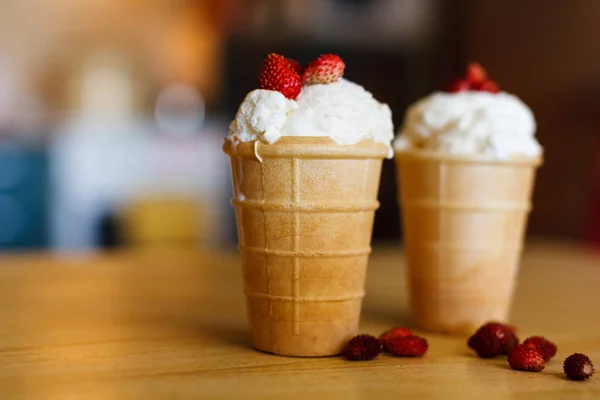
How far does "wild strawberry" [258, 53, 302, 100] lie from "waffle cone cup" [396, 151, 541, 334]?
0.34 metres

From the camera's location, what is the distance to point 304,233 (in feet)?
3.49

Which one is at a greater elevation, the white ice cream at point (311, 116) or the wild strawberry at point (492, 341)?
the white ice cream at point (311, 116)

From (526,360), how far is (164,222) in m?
3.66

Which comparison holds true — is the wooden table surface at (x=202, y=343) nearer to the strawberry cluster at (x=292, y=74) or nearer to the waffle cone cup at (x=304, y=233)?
the waffle cone cup at (x=304, y=233)

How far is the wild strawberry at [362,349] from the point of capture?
1.04m

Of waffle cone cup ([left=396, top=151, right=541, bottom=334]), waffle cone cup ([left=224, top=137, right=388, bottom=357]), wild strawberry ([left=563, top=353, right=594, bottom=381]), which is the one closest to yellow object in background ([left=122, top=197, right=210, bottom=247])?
waffle cone cup ([left=396, top=151, right=541, bottom=334])

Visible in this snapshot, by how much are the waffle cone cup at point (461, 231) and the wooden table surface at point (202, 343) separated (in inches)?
2.8

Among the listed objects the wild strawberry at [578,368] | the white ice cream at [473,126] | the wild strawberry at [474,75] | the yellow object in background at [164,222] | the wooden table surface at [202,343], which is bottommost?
the yellow object in background at [164,222]

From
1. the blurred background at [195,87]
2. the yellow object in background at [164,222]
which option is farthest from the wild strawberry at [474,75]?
the yellow object in background at [164,222]

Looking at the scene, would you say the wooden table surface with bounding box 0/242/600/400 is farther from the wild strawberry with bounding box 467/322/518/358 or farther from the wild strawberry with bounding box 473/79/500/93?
the wild strawberry with bounding box 473/79/500/93

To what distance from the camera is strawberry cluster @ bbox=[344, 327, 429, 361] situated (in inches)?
40.9

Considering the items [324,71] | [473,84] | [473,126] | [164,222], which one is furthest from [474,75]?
[164,222]

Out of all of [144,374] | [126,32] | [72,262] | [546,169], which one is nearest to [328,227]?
[144,374]

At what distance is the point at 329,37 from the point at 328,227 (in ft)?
12.3
